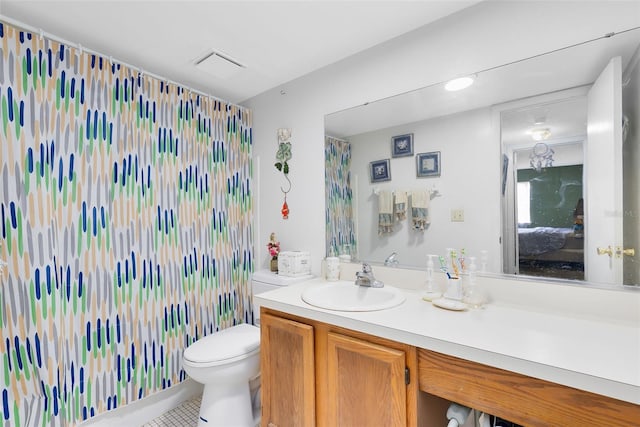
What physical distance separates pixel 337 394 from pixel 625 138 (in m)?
1.52

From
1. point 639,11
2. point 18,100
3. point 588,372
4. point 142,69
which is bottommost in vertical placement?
point 588,372

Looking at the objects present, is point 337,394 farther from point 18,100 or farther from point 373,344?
point 18,100

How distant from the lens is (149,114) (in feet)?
6.14

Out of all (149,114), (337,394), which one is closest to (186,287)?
(149,114)

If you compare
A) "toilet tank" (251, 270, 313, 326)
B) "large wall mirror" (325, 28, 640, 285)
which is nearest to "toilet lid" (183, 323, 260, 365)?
"toilet tank" (251, 270, 313, 326)

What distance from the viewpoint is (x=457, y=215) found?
151 centimetres

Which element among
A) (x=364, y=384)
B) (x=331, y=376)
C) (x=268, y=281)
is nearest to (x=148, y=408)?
(x=268, y=281)

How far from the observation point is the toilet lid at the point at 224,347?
63.3 inches

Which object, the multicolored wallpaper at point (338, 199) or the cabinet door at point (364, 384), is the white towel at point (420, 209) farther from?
the cabinet door at point (364, 384)

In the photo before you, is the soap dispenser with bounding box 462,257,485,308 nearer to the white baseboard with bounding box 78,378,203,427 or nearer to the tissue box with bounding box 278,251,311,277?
the tissue box with bounding box 278,251,311,277

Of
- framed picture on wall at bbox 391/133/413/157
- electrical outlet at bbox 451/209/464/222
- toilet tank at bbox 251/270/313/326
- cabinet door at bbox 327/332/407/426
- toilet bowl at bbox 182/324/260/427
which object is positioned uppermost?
framed picture on wall at bbox 391/133/413/157

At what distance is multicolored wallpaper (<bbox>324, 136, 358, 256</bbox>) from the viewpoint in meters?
1.92

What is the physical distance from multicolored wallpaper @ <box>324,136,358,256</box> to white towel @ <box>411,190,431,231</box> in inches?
16.2

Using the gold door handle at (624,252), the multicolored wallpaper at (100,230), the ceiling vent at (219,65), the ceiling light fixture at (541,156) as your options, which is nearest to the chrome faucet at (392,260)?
the ceiling light fixture at (541,156)
